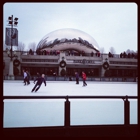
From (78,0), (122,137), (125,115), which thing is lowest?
(122,137)

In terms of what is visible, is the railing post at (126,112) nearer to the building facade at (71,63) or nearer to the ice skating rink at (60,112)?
the ice skating rink at (60,112)

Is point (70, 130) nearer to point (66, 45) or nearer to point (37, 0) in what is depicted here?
point (37, 0)

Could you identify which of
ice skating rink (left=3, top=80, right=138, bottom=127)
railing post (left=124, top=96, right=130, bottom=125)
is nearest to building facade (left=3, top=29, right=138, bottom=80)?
ice skating rink (left=3, top=80, right=138, bottom=127)

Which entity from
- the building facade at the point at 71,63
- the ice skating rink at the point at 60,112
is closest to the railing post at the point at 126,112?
the ice skating rink at the point at 60,112

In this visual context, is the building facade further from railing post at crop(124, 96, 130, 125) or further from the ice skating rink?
railing post at crop(124, 96, 130, 125)

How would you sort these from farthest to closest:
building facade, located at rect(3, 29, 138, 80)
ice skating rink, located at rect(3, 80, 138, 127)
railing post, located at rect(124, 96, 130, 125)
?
1. building facade, located at rect(3, 29, 138, 80)
2. ice skating rink, located at rect(3, 80, 138, 127)
3. railing post, located at rect(124, 96, 130, 125)

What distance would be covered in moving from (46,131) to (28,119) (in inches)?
32.9

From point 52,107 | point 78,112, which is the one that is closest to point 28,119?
point 52,107

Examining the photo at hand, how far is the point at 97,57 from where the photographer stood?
120 feet

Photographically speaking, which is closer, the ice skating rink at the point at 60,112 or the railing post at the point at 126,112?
the railing post at the point at 126,112

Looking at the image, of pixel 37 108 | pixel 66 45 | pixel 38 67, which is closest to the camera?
pixel 37 108

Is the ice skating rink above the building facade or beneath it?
beneath

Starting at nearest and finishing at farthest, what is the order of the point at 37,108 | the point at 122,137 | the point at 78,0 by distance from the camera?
1. the point at 78,0
2. the point at 122,137
3. the point at 37,108

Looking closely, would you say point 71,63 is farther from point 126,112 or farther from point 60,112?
point 126,112
